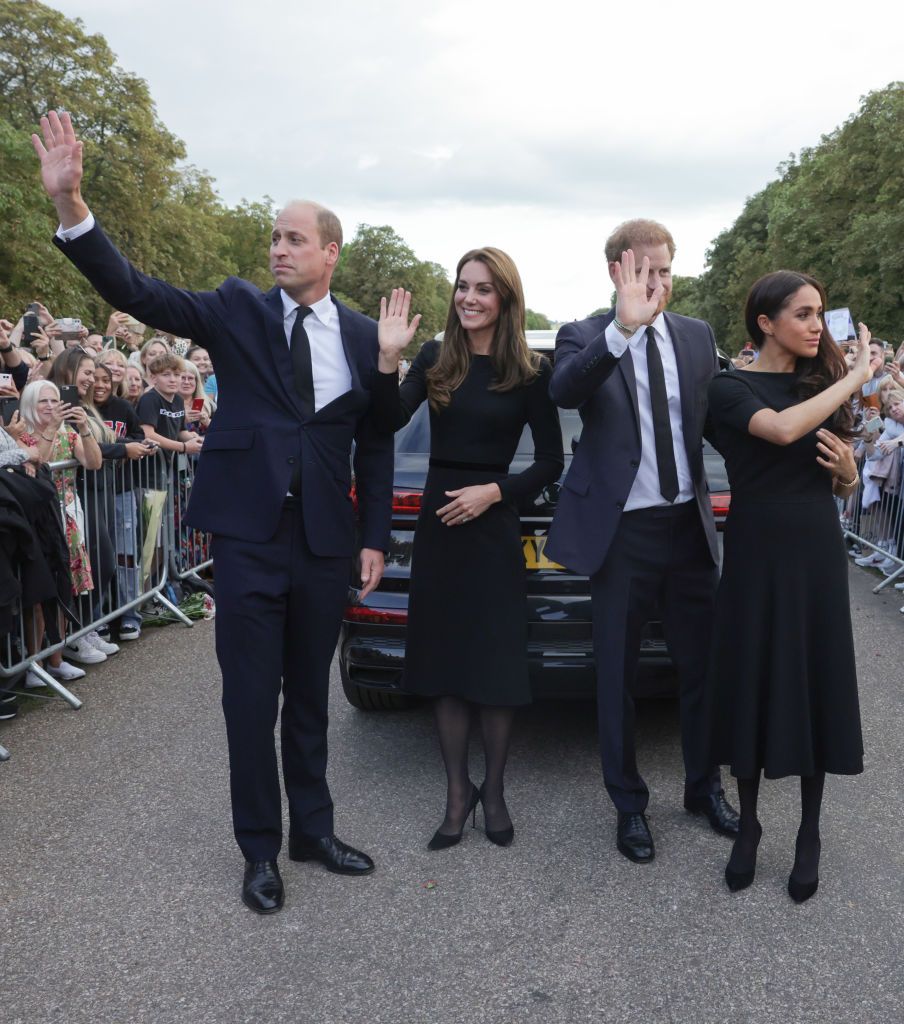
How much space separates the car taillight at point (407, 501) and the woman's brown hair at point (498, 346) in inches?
25.7

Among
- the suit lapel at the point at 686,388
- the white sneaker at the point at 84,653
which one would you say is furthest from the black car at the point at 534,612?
the white sneaker at the point at 84,653

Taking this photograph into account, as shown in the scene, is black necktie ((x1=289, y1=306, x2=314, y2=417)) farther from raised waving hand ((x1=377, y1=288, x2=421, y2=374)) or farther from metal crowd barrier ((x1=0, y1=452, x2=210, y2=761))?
metal crowd barrier ((x1=0, y1=452, x2=210, y2=761))

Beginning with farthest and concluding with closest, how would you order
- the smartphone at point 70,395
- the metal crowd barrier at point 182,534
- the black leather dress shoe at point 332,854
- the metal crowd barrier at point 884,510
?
the metal crowd barrier at point 884,510
the metal crowd barrier at point 182,534
the smartphone at point 70,395
the black leather dress shoe at point 332,854

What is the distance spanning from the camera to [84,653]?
6.59m

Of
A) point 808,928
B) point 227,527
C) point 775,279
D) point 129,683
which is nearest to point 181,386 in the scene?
point 129,683

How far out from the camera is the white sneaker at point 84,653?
6.57 metres

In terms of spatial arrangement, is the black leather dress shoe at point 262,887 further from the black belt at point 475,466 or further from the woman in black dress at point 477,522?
the black belt at point 475,466

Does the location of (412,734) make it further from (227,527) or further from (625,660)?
(227,527)

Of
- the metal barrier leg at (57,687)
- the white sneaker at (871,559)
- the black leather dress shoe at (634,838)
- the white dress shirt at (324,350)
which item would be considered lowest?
the white sneaker at (871,559)

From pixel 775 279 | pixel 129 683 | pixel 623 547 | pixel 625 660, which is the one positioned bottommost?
pixel 129 683

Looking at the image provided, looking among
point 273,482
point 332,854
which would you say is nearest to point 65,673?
point 332,854

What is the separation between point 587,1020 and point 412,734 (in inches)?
95.8

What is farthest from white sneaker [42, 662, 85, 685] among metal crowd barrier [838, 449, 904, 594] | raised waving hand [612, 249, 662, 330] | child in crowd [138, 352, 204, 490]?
metal crowd barrier [838, 449, 904, 594]

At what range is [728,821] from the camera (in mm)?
4027
